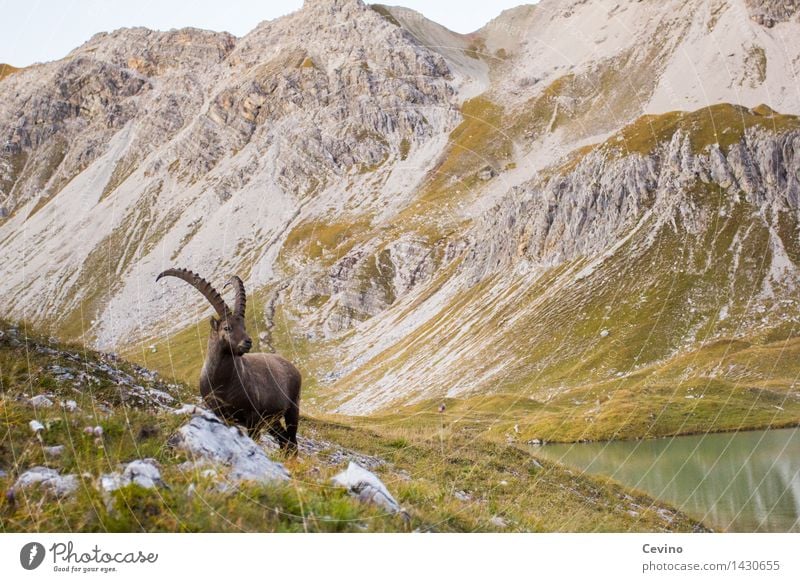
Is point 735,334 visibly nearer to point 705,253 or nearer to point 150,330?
point 705,253

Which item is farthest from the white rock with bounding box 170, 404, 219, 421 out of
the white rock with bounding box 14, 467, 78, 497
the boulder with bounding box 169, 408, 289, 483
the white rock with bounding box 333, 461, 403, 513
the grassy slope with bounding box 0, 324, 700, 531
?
the white rock with bounding box 14, 467, 78, 497

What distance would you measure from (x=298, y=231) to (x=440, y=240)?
2144 inches

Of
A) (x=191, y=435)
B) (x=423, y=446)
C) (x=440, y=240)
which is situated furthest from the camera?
(x=440, y=240)

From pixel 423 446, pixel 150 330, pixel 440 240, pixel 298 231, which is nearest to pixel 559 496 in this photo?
pixel 423 446

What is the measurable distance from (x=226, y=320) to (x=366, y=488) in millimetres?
4769

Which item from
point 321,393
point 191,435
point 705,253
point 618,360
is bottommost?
point 321,393

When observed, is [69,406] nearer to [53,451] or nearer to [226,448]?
[53,451]

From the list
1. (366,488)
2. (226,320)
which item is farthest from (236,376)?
(366,488)

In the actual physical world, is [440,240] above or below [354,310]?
above

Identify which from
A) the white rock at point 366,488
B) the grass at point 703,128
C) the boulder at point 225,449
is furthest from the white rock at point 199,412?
the grass at point 703,128

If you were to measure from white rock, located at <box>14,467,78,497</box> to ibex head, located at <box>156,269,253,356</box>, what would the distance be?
417cm

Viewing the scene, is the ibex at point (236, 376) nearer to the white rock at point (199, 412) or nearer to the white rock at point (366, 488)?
the white rock at point (199, 412)

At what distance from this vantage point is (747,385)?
62031 millimetres

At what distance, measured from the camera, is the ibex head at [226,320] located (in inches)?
430
